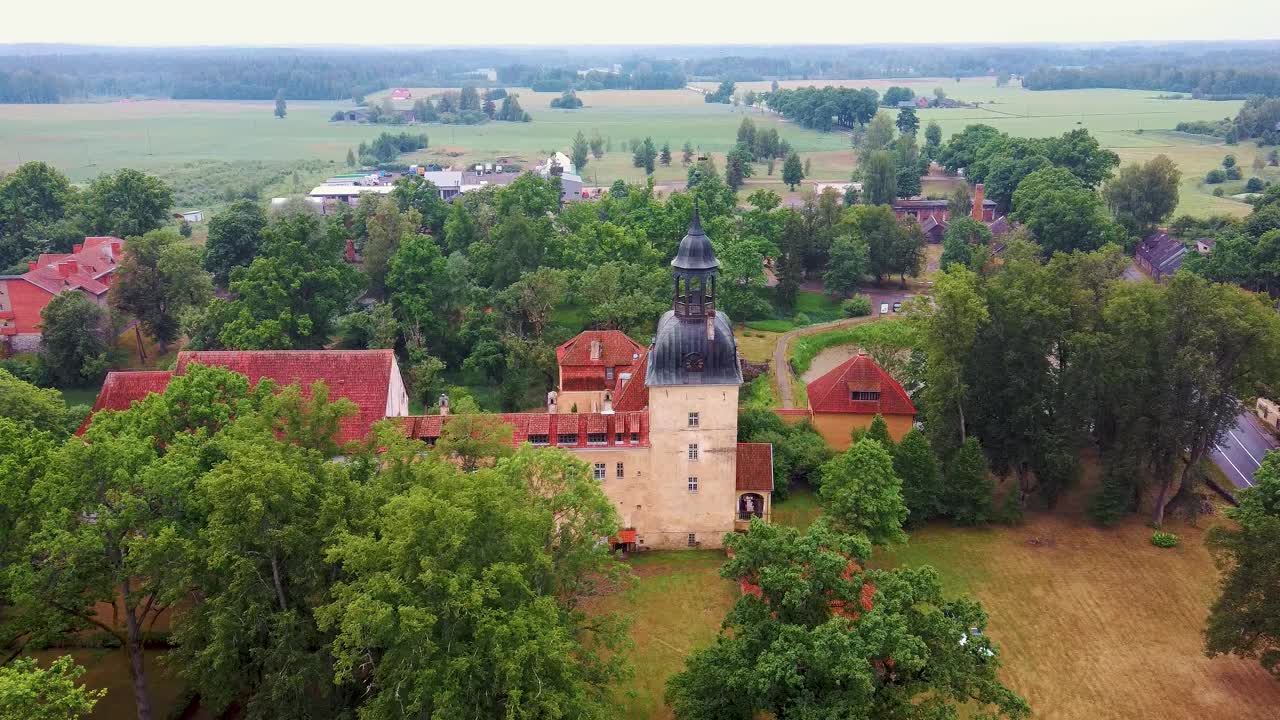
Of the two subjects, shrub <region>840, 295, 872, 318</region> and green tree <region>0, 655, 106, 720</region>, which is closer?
green tree <region>0, 655, 106, 720</region>

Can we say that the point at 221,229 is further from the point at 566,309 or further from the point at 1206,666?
the point at 1206,666

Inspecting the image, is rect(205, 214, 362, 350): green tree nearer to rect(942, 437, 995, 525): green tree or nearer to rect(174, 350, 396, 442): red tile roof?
rect(174, 350, 396, 442): red tile roof

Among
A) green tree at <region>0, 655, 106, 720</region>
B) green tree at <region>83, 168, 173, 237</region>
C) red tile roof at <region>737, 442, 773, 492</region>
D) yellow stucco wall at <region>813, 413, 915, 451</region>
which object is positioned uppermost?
green tree at <region>83, 168, 173, 237</region>

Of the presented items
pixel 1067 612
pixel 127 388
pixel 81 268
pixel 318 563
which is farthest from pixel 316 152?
pixel 1067 612

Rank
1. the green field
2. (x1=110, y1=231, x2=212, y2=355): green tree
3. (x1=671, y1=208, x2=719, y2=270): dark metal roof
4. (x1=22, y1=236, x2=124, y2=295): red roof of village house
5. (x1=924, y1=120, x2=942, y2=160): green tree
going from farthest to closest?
1. (x1=924, y1=120, x2=942, y2=160): green tree
2. the green field
3. (x1=22, y1=236, x2=124, y2=295): red roof of village house
4. (x1=110, y1=231, x2=212, y2=355): green tree
5. (x1=671, y1=208, x2=719, y2=270): dark metal roof

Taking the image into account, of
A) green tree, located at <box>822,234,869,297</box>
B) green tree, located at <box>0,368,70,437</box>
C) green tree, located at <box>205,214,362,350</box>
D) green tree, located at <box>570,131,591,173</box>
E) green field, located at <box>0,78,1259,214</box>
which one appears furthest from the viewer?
green tree, located at <box>570,131,591,173</box>

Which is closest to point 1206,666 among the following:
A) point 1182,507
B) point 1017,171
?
point 1182,507

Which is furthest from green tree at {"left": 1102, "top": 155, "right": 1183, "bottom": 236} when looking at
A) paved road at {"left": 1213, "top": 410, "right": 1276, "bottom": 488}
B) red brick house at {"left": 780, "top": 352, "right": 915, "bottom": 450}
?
red brick house at {"left": 780, "top": 352, "right": 915, "bottom": 450}
